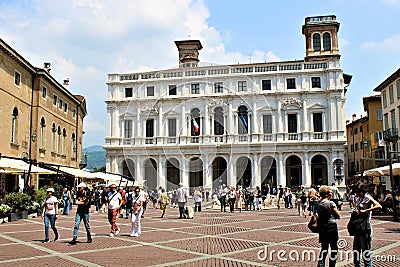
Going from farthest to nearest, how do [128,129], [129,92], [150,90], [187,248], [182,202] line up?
1. [129,92]
2. [128,129]
3. [150,90]
4. [182,202]
5. [187,248]

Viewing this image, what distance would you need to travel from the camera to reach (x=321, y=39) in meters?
51.2

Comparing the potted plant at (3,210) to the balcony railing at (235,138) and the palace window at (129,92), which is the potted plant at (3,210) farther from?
the palace window at (129,92)

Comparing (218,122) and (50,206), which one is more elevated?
(218,122)

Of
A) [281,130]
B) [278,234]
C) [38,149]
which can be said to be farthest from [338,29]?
[278,234]

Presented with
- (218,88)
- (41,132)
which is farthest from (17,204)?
(218,88)

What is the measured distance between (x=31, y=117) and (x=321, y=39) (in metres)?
35.8

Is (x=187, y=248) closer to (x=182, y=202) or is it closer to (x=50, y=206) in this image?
(x=50, y=206)

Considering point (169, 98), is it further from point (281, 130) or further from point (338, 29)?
point (338, 29)

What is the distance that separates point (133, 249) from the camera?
10.7m

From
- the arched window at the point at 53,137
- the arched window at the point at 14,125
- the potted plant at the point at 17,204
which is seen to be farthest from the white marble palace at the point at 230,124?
the potted plant at the point at 17,204

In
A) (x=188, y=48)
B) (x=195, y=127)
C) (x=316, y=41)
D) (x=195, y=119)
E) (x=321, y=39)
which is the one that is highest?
(x=188, y=48)

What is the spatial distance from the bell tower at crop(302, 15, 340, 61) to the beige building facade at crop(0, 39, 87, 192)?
29234 mm

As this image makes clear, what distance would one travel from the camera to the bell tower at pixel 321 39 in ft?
167

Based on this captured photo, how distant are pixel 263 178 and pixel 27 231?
32.9 meters
